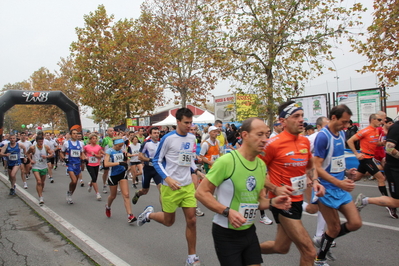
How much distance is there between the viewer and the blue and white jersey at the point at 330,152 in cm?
385

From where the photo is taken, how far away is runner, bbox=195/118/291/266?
2.66m

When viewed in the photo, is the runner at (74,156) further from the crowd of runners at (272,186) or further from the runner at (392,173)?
the runner at (392,173)

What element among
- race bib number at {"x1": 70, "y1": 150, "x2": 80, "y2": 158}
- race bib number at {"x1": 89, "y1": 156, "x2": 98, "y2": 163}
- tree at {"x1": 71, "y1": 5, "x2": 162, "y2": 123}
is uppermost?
tree at {"x1": 71, "y1": 5, "x2": 162, "y2": 123}

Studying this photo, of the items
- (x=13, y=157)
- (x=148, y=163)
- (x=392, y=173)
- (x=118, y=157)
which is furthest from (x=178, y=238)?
(x=13, y=157)

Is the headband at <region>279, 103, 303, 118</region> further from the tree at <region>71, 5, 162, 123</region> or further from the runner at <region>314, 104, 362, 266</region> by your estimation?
the tree at <region>71, 5, 162, 123</region>

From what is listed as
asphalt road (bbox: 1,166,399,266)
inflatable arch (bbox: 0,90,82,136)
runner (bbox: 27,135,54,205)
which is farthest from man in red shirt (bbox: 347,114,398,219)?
inflatable arch (bbox: 0,90,82,136)

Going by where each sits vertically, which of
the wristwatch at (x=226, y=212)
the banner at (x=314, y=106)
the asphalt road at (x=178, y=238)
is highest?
the banner at (x=314, y=106)

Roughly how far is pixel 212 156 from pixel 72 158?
13.2 ft

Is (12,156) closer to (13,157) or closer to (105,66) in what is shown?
(13,157)

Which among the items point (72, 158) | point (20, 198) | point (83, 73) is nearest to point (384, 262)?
point (72, 158)

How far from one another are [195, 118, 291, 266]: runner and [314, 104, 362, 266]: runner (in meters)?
1.34

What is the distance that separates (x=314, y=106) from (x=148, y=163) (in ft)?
33.3

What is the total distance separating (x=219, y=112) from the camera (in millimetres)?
24781

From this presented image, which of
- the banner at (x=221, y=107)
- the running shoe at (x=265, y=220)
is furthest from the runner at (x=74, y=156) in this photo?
the banner at (x=221, y=107)
